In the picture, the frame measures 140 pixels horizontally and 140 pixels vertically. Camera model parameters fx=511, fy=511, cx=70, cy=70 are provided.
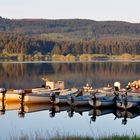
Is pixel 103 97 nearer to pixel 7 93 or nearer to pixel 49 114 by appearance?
pixel 49 114

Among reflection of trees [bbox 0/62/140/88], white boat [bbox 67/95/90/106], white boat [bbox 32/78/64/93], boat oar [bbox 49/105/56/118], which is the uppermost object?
white boat [bbox 32/78/64/93]

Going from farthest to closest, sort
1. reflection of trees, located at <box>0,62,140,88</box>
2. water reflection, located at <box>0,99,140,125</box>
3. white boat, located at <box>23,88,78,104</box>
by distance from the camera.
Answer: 1. reflection of trees, located at <box>0,62,140,88</box>
2. white boat, located at <box>23,88,78,104</box>
3. water reflection, located at <box>0,99,140,125</box>

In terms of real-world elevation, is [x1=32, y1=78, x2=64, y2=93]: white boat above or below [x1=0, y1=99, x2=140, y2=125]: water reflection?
above

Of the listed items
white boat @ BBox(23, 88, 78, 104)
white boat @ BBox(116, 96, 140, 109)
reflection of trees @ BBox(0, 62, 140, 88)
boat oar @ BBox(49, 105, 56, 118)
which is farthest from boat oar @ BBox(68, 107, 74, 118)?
reflection of trees @ BBox(0, 62, 140, 88)

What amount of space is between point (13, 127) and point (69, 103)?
1106 cm

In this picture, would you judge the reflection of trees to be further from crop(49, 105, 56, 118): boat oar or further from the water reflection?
crop(49, 105, 56, 118): boat oar

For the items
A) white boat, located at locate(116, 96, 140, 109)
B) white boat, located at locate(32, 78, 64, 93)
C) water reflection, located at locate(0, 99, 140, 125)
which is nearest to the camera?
water reflection, located at locate(0, 99, 140, 125)

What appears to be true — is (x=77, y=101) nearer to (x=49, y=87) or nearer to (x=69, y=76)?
(x=49, y=87)

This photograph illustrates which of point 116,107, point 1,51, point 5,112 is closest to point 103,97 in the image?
point 116,107

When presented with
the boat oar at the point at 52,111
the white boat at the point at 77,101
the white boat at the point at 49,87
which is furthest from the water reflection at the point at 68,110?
the white boat at the point at 49,87

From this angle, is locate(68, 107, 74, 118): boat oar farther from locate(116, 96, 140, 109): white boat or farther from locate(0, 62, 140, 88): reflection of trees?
locate(0, 62, 140, 88): reflection of trees

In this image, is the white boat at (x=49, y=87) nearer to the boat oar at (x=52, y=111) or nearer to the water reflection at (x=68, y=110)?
the water reflection at (x=68, y=110)

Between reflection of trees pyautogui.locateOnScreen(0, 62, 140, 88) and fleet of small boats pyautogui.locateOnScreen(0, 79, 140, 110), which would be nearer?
fleet of small boats pyautogui.locateOnScreen(0, 79, 140, 110)

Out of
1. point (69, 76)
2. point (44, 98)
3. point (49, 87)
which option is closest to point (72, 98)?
point (44, 98)
